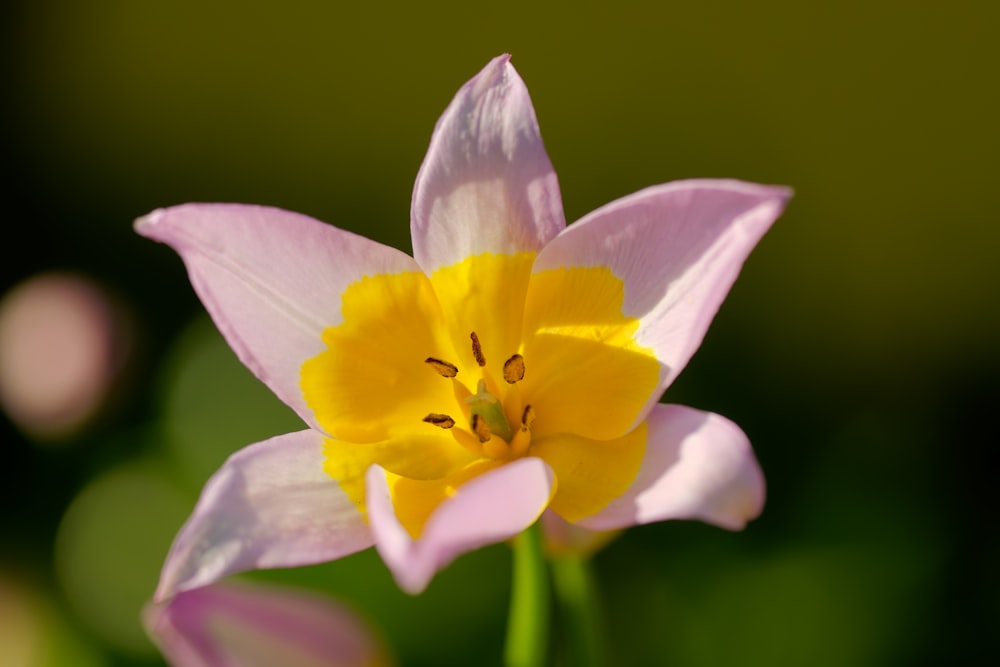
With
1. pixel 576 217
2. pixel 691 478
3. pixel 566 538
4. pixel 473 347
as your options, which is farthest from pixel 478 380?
pixel 576 217

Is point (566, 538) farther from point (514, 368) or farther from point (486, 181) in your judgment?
point (486, 181)

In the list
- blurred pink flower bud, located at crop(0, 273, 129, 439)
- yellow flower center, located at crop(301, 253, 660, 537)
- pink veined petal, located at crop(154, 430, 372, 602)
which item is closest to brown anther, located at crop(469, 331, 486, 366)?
yellow flower center, located at crop(301, 253, 660, 537)

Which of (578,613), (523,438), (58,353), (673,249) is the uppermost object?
(673,249)

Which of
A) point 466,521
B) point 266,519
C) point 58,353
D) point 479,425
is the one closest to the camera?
point 466,521

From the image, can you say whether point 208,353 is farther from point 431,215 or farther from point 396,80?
point 431,215

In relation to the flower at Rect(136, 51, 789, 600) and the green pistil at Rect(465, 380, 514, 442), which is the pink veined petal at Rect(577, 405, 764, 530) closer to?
the flower at Rect(136, 51, 789, 600)

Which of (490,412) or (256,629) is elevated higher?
(490,412)

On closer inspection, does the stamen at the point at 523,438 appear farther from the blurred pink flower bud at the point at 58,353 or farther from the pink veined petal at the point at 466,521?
the blurred pink flower bud at the point at 58,353
